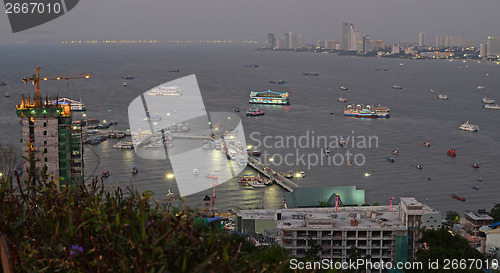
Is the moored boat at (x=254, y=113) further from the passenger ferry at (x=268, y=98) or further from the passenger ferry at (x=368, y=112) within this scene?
the passenger ferry at (x=368, y=112)

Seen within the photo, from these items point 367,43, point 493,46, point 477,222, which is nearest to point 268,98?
point 477,222

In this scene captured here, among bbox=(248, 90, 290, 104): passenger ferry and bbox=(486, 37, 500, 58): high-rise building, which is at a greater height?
bbox=(486, 37, 500, 58): high-rise building

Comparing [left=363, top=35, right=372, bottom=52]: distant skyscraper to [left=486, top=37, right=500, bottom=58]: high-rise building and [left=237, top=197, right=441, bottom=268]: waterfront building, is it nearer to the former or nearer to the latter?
[left=486, top=37, right=500, bottom=58]: high-rise building

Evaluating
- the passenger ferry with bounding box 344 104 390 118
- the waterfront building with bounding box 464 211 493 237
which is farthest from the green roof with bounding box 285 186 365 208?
the passenger ferry with bounding box 344 104 390 118

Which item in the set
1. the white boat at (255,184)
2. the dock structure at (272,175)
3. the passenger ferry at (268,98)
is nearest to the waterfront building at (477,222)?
the dock structure at (272,175)

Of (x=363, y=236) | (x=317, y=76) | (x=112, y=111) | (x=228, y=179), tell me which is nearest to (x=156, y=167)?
(x=228, y=179)

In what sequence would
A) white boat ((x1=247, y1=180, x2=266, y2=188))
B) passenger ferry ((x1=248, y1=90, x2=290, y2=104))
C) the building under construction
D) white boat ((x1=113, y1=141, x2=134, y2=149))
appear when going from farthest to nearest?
1. passenger ferry ((x1=248, y1=90, x2=290, y2=104))
2. white boat ((x1=113, y1=141, x2=134, y2=149))
3. white boat ((x1=247, y1=180, x2=266, y2=188))
4. the building under construction
